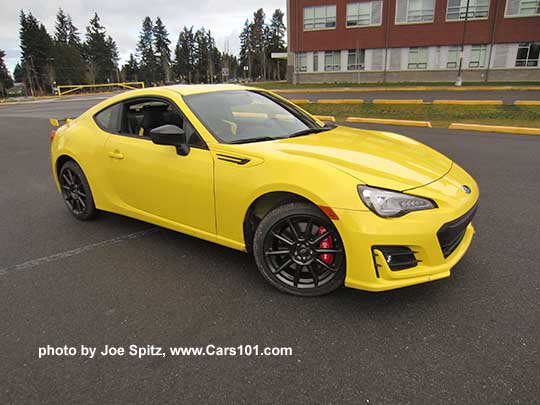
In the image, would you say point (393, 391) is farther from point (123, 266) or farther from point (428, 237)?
point (123, 266)

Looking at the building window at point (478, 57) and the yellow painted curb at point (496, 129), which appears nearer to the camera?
the yellow painted curb at point (496, 129)

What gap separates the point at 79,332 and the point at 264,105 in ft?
→ 8.31

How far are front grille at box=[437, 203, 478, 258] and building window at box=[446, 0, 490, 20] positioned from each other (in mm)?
32746

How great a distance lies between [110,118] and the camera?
3846mm

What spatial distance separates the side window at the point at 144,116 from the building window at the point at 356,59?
105 ft

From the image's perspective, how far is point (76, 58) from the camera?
3142 inches

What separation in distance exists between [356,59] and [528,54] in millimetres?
12547

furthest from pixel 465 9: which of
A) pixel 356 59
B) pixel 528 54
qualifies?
pixel 356 59

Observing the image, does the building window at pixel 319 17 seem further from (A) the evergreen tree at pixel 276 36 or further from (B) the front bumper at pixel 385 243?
(A) the evergreen tree at pixel 276 36

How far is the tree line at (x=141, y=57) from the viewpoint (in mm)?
71750

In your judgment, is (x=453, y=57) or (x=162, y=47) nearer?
(x=453, y=57)

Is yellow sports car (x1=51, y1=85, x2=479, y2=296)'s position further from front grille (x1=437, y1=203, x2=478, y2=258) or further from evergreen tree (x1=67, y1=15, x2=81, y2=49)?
evergreen tree (x1=67, y1=15, x2=81, y2=49)

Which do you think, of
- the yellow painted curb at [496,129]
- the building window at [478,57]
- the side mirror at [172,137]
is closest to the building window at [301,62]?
the building window at [478,57]

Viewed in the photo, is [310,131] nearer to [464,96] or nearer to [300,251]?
[300,251]
